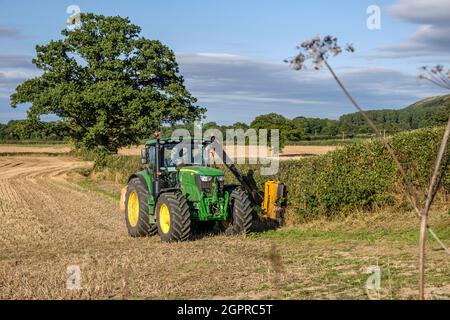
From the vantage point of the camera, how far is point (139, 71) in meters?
35.6

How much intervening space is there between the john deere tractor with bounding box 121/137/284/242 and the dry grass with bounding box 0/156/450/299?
1.31ft

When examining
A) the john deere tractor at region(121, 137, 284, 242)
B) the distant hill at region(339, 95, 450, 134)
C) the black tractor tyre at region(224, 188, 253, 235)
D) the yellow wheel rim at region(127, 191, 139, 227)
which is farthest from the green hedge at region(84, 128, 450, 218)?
the yellow wheel rim at region(127, 191, 139, 227)

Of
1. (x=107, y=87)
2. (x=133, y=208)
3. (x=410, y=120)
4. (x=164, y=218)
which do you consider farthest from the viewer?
(x=410, y=120)

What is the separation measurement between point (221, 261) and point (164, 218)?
3050 mm

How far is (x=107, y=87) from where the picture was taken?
3369cm

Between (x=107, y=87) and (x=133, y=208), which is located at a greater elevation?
(x=107, y=87)

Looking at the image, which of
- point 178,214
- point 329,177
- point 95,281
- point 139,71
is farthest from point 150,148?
point 139,71

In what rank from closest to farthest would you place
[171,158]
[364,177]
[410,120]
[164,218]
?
[164,218] < [171,158] < [364,177] < [410,120]

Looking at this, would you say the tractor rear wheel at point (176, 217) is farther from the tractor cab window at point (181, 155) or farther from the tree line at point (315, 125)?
the tree line at point (315, 125)

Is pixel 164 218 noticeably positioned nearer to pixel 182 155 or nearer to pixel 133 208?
pixel 182 155

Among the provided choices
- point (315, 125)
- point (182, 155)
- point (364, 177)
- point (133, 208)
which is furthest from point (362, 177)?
point (315, 125)

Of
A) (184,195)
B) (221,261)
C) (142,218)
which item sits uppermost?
(184,195)

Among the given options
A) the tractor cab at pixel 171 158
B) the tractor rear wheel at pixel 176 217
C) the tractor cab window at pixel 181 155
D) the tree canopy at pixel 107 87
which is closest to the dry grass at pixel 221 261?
the tractor rear wheel at pixel 176 217

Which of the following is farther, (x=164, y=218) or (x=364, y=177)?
(x=364, y=177)
